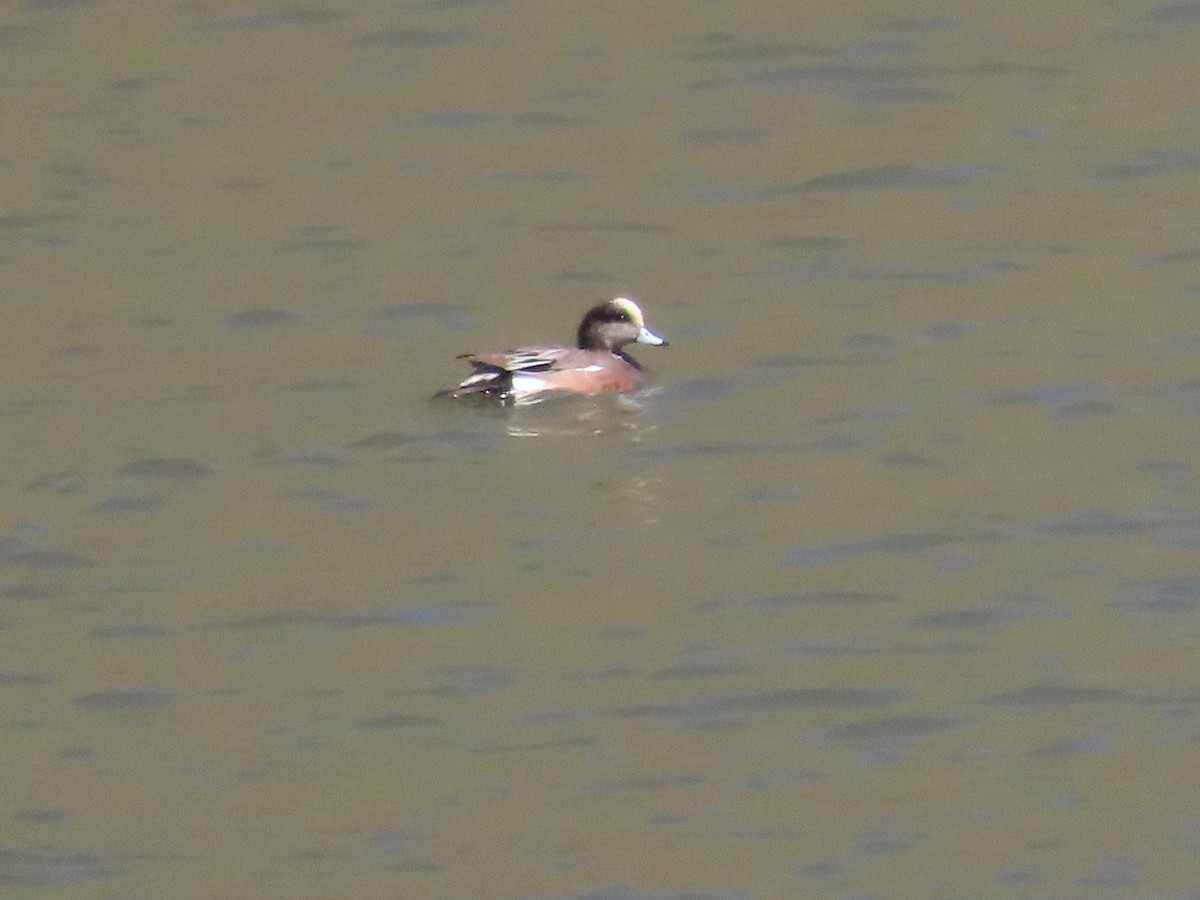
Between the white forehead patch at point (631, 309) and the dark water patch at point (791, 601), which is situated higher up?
the white forehead patch at point (631, 309)

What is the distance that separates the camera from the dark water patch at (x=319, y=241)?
1461 centimetres

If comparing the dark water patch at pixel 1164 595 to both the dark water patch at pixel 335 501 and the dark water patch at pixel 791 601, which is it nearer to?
the dark water patch at pixel 791 601

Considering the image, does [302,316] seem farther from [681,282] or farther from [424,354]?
[681,282]

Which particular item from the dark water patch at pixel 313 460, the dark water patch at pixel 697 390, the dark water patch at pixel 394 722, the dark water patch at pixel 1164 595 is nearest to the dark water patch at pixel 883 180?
the dark water patch at pixel 697 390

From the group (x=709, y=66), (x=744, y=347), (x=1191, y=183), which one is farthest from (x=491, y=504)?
(x=709, y=66)

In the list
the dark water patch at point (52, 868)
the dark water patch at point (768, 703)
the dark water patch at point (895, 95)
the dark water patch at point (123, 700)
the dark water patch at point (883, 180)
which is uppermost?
the dark water patch at point (895, 95)

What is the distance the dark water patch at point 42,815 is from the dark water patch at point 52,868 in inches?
6.6

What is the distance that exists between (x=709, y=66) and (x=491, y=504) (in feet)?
21.8

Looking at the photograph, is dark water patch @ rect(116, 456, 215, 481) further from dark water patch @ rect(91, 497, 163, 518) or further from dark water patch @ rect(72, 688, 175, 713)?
dark water patch @ rect(72, 688, 175, 713)

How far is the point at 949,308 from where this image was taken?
43.0ft

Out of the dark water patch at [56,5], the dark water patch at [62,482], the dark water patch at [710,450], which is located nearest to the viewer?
the dark water patch at [62,482]

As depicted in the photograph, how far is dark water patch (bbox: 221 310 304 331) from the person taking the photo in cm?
1349

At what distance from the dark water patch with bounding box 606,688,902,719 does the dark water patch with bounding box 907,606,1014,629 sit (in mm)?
A: 568

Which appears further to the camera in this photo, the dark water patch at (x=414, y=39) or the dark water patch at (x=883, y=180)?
the dark water patch at (x=414, y=39)
